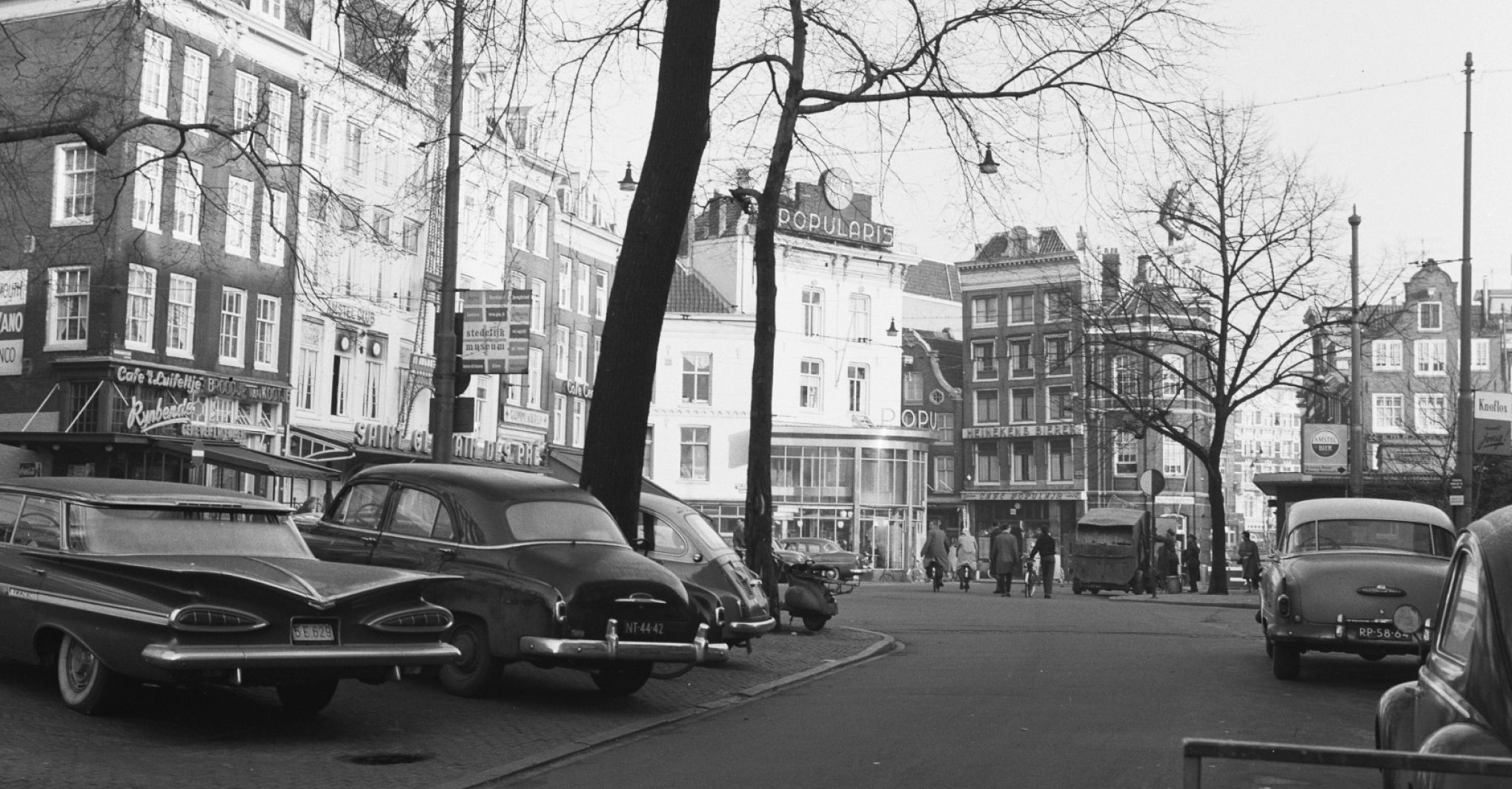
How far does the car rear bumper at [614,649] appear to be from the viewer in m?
11.8

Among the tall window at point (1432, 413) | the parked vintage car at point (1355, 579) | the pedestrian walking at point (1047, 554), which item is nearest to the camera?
the parked vintage car at point (1355, 579)

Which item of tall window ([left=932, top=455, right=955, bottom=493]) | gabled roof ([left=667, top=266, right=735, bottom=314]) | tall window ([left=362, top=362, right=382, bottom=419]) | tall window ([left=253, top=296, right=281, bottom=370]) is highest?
gabled roof ([left=667, top=266, right=735, bottom=314])

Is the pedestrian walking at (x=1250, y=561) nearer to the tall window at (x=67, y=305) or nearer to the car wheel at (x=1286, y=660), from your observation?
the car wheel at (x=1286, y=660)

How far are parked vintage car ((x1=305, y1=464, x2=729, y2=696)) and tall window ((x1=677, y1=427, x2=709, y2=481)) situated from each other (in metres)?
57.0

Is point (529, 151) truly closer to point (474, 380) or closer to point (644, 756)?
point (644, 756)

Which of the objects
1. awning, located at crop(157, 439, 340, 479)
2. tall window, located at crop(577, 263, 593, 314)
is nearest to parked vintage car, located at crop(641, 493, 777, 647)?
awning, located at crop(157, 439, 340, 479)

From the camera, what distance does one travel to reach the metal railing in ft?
13.2

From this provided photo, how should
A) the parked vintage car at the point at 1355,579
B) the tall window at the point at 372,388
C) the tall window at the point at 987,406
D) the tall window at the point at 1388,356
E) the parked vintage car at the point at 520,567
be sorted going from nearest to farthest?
the parked vintage car at the point at 520,567
the parked vintage car at the point at 1355,579
the tall window at the point at 372,388
the tall window at the point at 1388,356
the tall window at the point at 987,406

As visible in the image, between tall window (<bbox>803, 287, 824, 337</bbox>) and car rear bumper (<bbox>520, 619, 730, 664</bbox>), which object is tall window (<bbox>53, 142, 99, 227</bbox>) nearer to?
car rear bumper (<bbox>520, 619, 730, 664</bbox>)

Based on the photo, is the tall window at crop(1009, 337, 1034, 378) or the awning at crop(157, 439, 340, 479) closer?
the awning at crop(157, 439, 340, 479)

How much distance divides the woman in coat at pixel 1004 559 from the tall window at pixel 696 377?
31.7m

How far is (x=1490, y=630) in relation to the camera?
4.98m

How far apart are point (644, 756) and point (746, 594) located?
6640 mm

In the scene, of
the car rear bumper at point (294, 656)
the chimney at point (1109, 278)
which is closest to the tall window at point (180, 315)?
the chimney at point (1109, 278)
